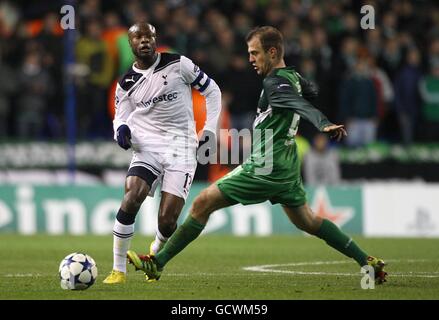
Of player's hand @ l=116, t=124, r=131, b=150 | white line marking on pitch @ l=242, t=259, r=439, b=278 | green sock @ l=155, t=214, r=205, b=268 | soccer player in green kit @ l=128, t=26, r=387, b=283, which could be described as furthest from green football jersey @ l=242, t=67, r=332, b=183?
white line marking on pitch @ l=242, t=259, r=439, b=278

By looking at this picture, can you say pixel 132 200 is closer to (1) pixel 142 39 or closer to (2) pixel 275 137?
(2) pixel 275 137

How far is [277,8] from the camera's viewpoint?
2152 cm

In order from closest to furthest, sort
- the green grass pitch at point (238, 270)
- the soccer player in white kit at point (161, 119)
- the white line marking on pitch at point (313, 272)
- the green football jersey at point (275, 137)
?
the green grass pitch at point (238, 270) < the green football jersey at point (275, 137) < the soccer player in white kit at point (161, 119) < the white line marking on pitch at point (313, 272)

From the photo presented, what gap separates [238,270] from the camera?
447 inches

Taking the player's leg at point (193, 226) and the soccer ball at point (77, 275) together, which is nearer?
the soccer ball at point (77, 275)

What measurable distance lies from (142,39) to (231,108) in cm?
1023

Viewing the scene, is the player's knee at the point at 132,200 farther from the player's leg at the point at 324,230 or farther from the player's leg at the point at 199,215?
the player's leg at the point at 324,230

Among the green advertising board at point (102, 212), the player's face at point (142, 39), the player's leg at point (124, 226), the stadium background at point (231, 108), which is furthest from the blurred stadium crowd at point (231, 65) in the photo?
the player's leg at point (124, 226)

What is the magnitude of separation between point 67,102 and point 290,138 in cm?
1086

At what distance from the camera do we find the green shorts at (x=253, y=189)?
9.40 meters
